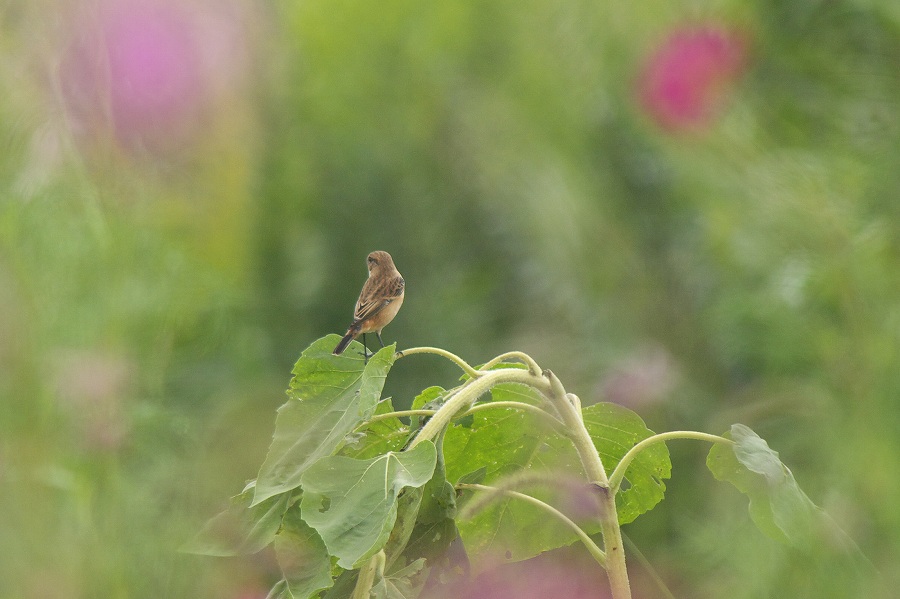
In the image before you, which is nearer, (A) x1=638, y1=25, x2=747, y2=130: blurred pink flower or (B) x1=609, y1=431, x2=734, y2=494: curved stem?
(B) x1=609, y1=431, x2=734, y2=494: curved stem

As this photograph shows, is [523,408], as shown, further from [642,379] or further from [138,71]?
[642,379]

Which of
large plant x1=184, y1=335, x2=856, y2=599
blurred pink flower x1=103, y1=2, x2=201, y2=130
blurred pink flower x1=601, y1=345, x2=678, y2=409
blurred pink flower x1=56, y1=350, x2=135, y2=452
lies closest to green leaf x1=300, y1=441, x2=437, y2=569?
large plant x1=184, y1=335, x2=856, y2=599

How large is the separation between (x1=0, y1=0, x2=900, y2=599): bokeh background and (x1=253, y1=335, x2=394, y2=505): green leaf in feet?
0.48

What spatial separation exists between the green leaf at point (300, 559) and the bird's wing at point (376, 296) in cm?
9

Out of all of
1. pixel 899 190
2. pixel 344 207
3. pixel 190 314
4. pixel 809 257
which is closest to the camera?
pixel 899 190

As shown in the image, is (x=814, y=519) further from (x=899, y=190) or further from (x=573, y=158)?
(x=573, y=158)

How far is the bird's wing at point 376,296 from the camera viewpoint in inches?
15.5

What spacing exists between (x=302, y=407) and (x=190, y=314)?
3.10 ft

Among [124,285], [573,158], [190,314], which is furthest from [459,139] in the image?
[124,285]

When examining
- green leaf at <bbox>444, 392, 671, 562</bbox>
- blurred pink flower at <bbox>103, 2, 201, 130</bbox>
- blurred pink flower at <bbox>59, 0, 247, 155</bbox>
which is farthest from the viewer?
blurred pink flower at <bbox>103, 2, 201, 130</bbox>

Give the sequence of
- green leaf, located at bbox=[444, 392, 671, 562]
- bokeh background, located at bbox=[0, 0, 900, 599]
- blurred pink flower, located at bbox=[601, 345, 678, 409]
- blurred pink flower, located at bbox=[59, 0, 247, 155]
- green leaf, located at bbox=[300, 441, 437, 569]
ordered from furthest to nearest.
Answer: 1. blurred pink flower, located at bbox=[601, 345, 678, 409]
2. blurred pink flower, located at bbox=[59, 0, 247, 155]
3. bokeh background, located at bbox=[0, 0, 900, 599]
4. green leaf, located at bbox=[444, 392, 671, 562]
5. green leaf, located at bbox=[300, 441, 437, 569]

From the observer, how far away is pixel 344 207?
182cm

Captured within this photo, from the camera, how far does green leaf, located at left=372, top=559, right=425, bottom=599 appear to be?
31 cm

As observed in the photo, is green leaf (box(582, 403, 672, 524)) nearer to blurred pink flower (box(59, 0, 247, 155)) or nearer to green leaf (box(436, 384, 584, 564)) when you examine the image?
green leaf (box(436, 384, 584, 564))
